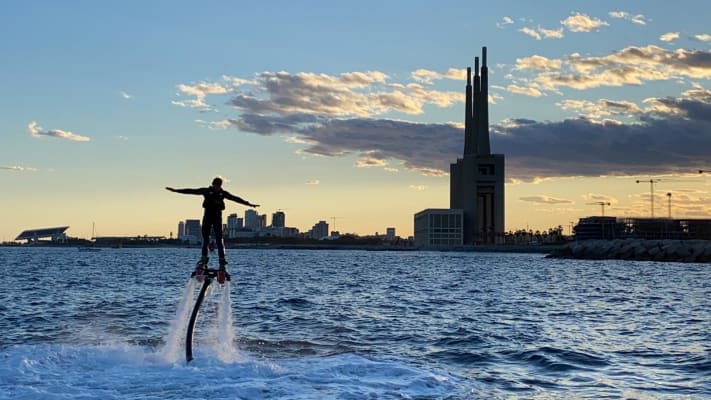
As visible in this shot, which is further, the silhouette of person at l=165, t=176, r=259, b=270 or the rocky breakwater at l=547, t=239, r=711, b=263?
the rocky breakwater at l=547, t=239, r=711, b=263

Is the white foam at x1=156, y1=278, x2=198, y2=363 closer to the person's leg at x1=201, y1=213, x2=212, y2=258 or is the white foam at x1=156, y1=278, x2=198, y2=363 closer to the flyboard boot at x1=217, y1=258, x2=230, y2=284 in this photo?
the person's leg at x1=201, y1=213, x2=212, y2=258

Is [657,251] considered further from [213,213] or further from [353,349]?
[213,213]

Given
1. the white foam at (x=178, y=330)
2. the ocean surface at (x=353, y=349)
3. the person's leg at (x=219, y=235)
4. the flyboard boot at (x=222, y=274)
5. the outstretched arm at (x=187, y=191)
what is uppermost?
the outstretched arm at (x=187, y=191)

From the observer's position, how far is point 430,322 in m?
Answer: 35.8

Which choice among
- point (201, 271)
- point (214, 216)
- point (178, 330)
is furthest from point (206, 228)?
point (178, 330)

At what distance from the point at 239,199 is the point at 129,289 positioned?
43302mm

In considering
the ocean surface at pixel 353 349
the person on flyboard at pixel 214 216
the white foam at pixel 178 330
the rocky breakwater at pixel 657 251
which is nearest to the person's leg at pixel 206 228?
the person on flyboard at pixel 214 216

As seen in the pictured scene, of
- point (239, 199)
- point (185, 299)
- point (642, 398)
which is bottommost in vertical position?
point (642, 398)

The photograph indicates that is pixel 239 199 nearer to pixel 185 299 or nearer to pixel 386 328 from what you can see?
pixel 185 299

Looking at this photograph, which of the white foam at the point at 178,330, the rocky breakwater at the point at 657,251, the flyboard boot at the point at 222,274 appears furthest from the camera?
the rocky breakwater at the point at 657,251

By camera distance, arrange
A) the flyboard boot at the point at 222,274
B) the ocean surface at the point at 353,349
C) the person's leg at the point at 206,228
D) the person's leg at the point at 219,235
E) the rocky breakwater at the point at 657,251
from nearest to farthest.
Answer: the ocean surface at the point at 353,349 → the flyboard boot at the point at 222,274 → the person's leg at the point at 219,235 → the person's leg at the point at 206,228 → the rocky breakwater at the point at 657,251

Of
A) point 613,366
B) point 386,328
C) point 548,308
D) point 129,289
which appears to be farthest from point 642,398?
point 129,289

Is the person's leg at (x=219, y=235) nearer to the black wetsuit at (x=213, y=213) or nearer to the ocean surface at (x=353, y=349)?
the black wetsuit at (x=213, y=213)

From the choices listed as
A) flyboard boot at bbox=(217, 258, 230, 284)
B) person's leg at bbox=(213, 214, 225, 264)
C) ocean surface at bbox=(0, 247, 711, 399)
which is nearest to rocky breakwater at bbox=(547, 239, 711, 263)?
ocean surface at bbox=(0, 247, 711, 399)
